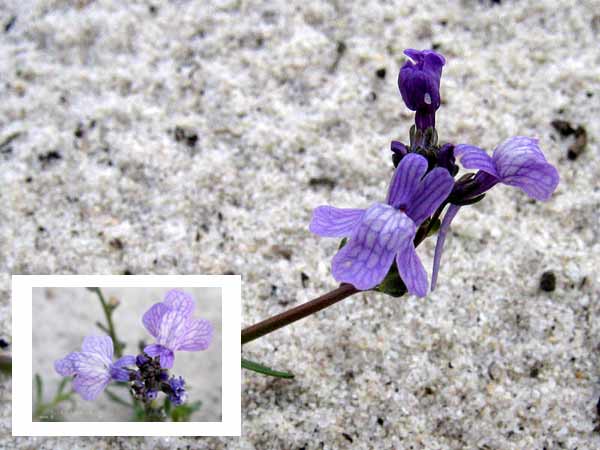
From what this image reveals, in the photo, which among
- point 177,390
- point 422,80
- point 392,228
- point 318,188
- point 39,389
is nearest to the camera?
point 392,228

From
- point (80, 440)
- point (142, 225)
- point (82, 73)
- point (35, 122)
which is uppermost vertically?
point (82, 73)

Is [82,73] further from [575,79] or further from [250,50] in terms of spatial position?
[575,79]

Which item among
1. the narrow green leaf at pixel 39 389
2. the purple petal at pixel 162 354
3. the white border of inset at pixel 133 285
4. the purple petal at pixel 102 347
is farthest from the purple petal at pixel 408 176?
the narrow green leaf at pixel 39 389

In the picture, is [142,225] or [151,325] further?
[142,225]

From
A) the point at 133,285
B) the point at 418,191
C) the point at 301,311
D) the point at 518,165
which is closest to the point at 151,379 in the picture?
the point at 133,285

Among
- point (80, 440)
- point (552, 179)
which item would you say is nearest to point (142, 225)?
point (80, 440)

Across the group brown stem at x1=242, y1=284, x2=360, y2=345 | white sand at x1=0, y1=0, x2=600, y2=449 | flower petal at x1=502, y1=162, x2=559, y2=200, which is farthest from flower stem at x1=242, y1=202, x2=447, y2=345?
white sand at x1=0, y1=0, x2=600, y2=449

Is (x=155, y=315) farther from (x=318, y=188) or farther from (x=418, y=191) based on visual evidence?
(x=318, y=188)
